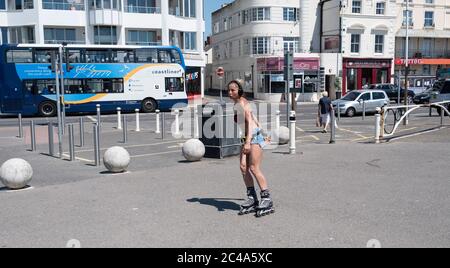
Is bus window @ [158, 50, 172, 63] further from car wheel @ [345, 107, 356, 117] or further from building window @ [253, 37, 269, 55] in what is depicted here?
building window @ [253, 37, 269, 55]

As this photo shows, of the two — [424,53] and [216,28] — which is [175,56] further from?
[424,53]

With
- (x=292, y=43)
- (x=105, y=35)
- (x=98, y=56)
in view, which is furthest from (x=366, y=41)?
(x=98, y=56)

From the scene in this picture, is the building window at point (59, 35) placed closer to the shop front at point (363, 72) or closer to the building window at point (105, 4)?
the building window at point (105, 4)

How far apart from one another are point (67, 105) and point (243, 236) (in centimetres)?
2573

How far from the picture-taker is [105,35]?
41.2 m

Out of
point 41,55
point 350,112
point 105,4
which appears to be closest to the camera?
point 350,112

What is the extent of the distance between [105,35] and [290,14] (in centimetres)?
1946

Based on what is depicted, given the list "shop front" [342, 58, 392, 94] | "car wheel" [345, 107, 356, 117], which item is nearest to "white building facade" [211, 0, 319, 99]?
"shop front" [342, 58, 392, 94]

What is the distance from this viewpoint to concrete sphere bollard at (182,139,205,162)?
35.0 feet

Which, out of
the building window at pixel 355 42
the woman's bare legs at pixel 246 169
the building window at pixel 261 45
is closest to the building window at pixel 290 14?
the building window at pixel 261 45

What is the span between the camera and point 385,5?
153 ft
